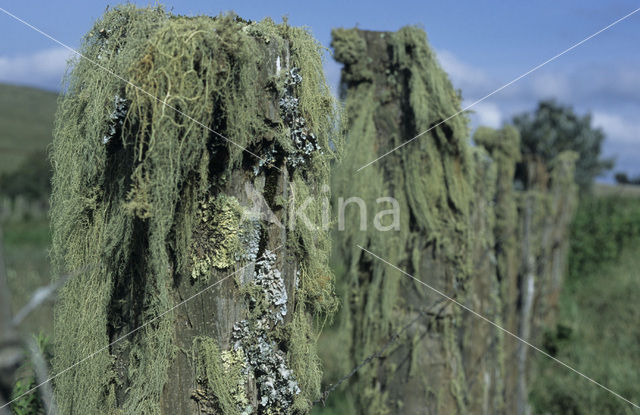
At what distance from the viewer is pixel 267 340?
61.3 inches

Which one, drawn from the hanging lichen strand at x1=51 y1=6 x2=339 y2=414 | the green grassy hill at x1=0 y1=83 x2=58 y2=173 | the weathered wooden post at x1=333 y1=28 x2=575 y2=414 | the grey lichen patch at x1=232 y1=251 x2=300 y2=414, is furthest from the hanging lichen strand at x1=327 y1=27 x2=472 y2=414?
the green grassy hill at x1=0 y1=83 x2=58 y2=173

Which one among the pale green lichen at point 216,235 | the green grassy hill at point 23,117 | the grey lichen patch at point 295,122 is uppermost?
the green grassy hill at point 23,117

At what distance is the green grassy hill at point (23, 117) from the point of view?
52356 mm

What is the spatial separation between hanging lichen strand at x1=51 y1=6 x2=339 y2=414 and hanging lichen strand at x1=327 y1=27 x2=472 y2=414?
68.8 inches

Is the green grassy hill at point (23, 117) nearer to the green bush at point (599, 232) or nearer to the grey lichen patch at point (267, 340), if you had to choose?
the green bush at point (599, 232)

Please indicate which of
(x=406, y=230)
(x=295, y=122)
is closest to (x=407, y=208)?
(x=406, y=230)

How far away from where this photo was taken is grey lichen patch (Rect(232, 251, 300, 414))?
153 cm

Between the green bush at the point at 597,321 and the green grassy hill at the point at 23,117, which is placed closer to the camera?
the green bush at the point at 597,321

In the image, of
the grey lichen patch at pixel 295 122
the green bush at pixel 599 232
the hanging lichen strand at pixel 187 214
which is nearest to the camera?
the hanging lichen strand at pixel 187 214

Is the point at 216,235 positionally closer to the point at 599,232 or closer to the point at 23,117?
the point at 599,232

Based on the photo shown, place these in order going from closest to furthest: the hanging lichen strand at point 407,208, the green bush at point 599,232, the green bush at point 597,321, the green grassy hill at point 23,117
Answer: the hanging lichen strand at point 407,208 < the green bush at point 597,321 < the green bush at point 599,232 < the green grassy hill at point 23,117

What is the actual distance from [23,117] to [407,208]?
63.3 m

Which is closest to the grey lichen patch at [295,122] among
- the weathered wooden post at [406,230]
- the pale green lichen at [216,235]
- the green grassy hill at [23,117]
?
the pale green lichen at [216,235]

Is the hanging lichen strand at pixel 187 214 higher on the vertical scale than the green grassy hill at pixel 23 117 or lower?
lower
